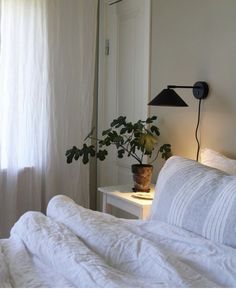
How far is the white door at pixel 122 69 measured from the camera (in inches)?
109

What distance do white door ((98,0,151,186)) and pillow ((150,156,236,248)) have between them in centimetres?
114

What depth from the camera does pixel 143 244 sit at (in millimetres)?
1235

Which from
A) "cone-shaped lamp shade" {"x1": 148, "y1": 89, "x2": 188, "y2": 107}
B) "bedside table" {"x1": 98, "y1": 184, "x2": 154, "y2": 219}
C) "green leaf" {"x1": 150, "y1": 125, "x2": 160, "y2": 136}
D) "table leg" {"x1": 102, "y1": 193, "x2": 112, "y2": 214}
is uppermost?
"cone-shaped lamp shade" {"x1": 148, "y1": 89, "x2": 188, "y2": 107}

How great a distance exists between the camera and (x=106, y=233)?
1313 millimetres

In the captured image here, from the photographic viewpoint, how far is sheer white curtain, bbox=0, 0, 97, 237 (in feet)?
9.06

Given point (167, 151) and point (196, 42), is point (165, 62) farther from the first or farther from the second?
point (167, 151)

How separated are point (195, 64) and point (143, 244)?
1.42 metres

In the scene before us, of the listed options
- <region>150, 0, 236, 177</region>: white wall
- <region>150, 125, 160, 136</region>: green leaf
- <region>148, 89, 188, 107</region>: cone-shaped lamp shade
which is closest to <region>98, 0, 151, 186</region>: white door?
<region>150, 0, 236, 177</region>: white wall

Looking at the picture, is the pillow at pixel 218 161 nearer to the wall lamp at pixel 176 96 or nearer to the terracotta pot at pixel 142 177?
the wall lamp at pixel 176 96

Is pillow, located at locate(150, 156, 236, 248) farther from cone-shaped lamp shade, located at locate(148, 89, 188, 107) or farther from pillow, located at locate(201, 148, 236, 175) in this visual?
cone-shaped lamp shade, located at locate(148, 89, 188, 107)

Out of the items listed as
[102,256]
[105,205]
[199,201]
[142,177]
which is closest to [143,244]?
[102,256]

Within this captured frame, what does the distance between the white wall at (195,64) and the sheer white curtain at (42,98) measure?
68 centimetres

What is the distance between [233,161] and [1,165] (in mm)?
1741

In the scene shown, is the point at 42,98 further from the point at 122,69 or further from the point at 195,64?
the point at 195,64
